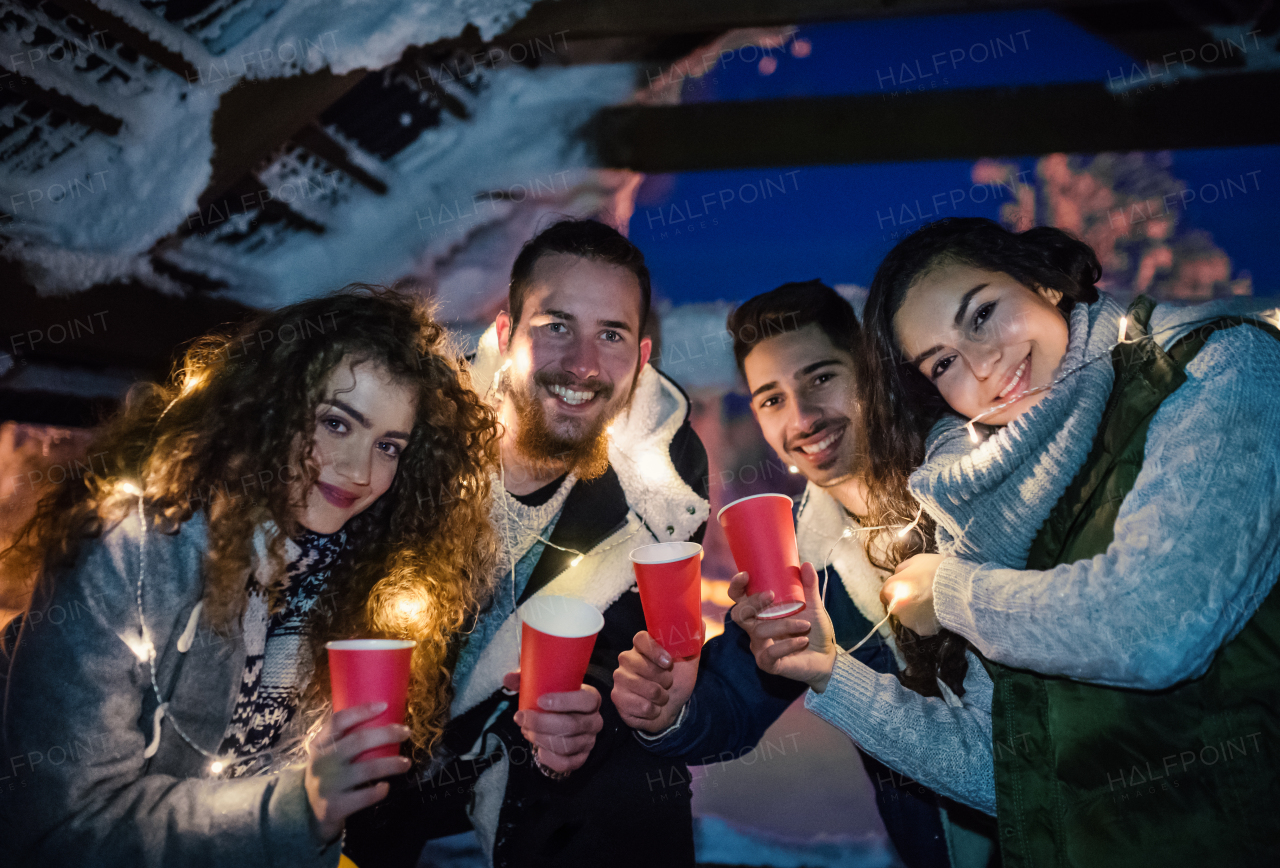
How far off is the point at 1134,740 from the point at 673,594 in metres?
1.26

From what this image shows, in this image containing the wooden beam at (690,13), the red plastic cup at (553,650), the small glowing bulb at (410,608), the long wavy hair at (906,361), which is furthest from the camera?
the wooden beam at (690,13)

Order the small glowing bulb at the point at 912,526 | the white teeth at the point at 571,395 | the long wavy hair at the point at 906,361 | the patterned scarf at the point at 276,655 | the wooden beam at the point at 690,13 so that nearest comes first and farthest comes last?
1. the patterned scarf at the point at 276,655
2. the long wavy hair at the point at 906,361
3. the small glowing bulb at the point at 912,526
4. the white teeth at the point at 571,395
5. the wooden beam at the point at 690,13

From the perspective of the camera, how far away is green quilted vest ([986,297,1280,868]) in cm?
175

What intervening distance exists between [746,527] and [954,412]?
97 centimetres

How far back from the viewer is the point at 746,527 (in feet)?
7.18

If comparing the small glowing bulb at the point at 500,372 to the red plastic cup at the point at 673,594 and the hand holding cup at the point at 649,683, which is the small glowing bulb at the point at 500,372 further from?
the hand holding cup at the point at 649,683

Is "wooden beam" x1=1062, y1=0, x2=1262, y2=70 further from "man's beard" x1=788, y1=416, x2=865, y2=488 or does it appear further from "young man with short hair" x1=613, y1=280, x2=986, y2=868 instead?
"man's beard" x1=788, y1=416, x2=865, y2=488

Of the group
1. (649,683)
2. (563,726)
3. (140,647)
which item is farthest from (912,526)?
(140,647)

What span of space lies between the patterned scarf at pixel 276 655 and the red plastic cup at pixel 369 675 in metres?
0.35

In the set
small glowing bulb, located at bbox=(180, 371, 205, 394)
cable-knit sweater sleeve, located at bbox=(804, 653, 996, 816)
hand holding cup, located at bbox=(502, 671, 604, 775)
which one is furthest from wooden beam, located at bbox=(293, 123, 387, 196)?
cable-knit sweater sleeve, located at bbox=(804, 653, 996, 816)

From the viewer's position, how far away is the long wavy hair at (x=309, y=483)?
2125mm

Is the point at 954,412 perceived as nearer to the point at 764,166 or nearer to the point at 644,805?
the point at 764,166

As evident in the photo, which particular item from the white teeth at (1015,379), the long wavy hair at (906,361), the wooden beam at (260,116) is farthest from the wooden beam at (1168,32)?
the wooden beam at (260,116)

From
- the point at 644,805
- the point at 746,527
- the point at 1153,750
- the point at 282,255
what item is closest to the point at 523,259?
the point at 282,255
